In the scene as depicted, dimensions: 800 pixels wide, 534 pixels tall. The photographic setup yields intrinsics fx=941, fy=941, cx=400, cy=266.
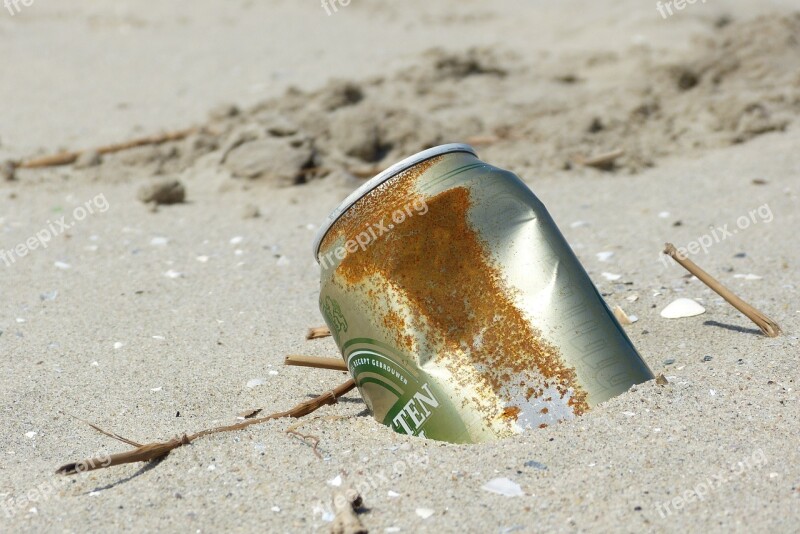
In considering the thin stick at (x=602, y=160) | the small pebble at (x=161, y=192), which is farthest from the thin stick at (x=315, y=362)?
the thin stick at (x=602, y=160)

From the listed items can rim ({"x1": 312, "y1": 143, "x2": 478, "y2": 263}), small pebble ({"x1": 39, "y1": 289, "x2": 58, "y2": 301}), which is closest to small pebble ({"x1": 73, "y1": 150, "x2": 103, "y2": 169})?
small pebble ({"x1": 39, "y1": 289, "x2": 58, "y2": 301})

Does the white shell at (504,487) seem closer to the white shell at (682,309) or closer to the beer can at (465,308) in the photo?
the beer can at (465,308)

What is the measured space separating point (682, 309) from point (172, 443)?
140 centimetres

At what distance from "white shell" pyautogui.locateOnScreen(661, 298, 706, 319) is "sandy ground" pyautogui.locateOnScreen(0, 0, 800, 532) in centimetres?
3

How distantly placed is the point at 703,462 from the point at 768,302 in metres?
1.01

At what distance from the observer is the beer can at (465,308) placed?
1769mm

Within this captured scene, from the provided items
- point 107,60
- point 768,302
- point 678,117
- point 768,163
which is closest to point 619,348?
point 768,302

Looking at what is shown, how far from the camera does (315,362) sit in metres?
2.18

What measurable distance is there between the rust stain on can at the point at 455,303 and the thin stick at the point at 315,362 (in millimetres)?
387

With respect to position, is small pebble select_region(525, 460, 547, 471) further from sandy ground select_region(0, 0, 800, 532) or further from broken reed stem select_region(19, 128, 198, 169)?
broken reed stem select_region(19, 128, 198, 169)

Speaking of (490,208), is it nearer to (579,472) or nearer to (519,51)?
(579,472)

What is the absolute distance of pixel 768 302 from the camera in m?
2.55

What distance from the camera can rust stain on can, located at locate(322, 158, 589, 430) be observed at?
5.79ft

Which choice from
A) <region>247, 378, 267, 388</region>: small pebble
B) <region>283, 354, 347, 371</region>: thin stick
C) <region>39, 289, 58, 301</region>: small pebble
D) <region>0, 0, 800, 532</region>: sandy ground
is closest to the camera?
<region>0, 0, 800, 532</region>: sandy ground
